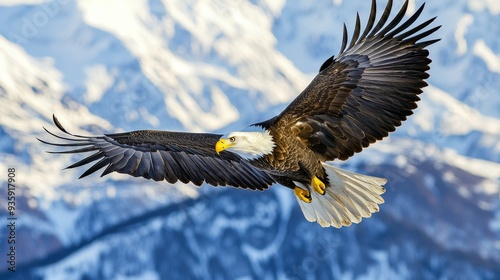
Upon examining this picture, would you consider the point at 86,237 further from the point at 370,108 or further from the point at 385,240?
the point at 370,108

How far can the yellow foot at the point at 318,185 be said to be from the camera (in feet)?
21.9

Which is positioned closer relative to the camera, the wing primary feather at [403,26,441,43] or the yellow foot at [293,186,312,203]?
the wing primary feather at [403,26,441,43]

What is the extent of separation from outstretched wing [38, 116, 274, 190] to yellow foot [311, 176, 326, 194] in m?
0.37

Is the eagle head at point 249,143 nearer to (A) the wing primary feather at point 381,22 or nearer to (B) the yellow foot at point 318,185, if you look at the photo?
(B) the yellow foot at point 318,185

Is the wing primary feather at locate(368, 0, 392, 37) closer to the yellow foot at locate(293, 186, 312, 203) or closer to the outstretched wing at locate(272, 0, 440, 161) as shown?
the outstretched wing at locate(272, 0, 440, 161)

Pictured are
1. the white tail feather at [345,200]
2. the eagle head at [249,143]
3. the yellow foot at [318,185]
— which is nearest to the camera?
the eagle head at [249,143]

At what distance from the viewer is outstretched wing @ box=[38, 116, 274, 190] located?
6.91 meters

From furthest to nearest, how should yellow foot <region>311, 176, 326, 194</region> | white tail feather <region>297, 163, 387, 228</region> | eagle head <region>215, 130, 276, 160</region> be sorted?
white tail feather <region>297, 163, 387, 228</region> → yellow foot <region>311, 176, 326, 194</region> → eagle head <region>215, 130, 276, 160</region>

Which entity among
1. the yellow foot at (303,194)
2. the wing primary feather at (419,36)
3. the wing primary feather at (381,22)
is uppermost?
the wing primary feather at (419,36)

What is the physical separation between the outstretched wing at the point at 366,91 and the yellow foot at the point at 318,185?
0.30 metres

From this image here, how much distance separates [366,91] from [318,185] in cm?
81

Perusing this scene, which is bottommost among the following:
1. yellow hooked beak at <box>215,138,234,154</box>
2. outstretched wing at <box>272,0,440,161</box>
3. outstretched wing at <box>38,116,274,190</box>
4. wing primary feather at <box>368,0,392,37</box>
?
outstretched wing at <box>38,116,274,190</box>

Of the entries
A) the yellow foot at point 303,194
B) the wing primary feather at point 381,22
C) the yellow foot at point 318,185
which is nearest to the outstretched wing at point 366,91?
the wing primary feather at point 381,22

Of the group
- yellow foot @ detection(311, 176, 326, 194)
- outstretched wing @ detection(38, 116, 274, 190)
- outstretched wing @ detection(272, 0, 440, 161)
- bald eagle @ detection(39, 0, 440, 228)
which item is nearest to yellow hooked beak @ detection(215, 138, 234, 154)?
bald eagle @ detection(39, 0, 440, 228)
